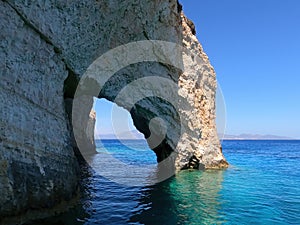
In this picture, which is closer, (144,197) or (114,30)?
(144,197)

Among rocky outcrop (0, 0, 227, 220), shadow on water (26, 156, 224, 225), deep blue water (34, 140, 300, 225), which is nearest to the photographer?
rocky outcrop (0, 0, 227, 220)

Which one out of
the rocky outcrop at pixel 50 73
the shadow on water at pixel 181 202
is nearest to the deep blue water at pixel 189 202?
the shadow on water at pixel 181 202

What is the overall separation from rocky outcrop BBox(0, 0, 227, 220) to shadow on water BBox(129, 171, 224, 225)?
12.9ft

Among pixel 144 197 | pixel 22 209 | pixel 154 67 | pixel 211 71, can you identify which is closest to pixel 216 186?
pixel 144 197

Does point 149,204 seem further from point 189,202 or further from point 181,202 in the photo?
point 189,202

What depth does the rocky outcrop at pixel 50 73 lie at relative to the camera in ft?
33.8

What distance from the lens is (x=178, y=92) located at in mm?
24406

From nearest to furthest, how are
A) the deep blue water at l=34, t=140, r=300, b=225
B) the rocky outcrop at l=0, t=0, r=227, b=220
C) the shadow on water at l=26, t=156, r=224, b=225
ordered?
the rocky outcrop at l=0, t=0, r=227, b=220
the shadow on water at l=26, t=156, r=224, b=225
the deep blue water at l=34, t=140, r=300, b=225

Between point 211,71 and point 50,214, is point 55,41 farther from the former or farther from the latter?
point 211,71

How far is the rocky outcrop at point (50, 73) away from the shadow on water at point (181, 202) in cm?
393

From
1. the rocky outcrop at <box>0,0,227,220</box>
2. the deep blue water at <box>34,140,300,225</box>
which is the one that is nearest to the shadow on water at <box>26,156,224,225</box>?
the deep blue water at <box>34,140,300,225</box>

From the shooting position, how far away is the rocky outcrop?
1031 centimetres

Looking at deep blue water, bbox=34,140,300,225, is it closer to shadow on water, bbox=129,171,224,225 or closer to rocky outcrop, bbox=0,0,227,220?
shadow on water, bbox=129,171,224,225

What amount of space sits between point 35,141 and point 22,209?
2687 mm
